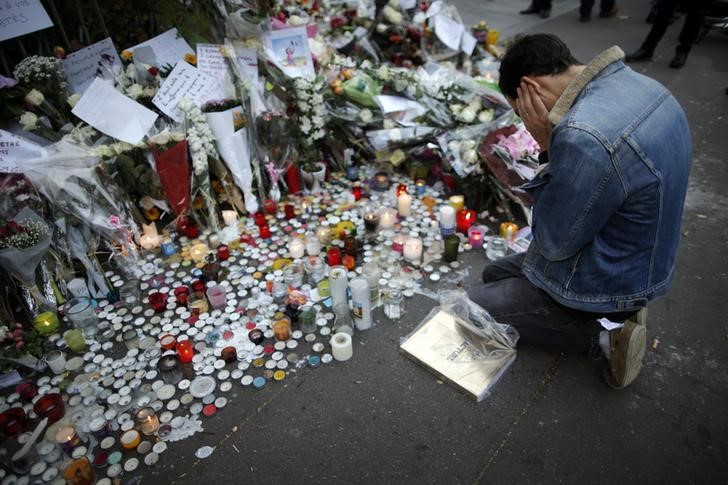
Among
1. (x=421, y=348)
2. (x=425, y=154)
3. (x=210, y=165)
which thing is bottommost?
(x=421, y=348)

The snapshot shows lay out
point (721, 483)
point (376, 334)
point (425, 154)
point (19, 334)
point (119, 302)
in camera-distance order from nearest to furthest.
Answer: point (721, 483), point (19, 334), point (376, 334), point (119, 302), point (425, 154)

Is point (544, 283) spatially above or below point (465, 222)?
above

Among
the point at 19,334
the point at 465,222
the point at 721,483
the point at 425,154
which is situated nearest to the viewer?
the point at 721,483

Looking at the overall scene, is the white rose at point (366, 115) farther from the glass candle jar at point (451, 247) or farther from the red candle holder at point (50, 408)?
the red candle holder at point (50, 408)

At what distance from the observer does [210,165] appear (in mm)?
3377

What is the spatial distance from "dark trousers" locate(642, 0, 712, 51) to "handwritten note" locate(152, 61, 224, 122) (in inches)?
215

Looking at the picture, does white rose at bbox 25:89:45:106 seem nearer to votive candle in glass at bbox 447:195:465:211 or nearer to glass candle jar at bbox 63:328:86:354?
glass candle jar at bbox 63:328:86:354

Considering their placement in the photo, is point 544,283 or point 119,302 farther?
point 119,302

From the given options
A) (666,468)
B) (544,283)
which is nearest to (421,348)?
(544,283)

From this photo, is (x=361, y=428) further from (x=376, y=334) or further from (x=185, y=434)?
(x=185, y=434)

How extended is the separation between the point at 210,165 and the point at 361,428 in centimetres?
223

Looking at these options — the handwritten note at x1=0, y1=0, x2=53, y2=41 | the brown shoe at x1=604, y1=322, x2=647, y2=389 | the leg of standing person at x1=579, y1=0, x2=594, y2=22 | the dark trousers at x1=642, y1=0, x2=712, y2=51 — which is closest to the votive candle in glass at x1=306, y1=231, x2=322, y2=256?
the brown shoe at x1=604, y1=322, x2=647, y2=389

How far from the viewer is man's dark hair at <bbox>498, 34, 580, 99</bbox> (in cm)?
175

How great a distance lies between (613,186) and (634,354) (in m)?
0.89
